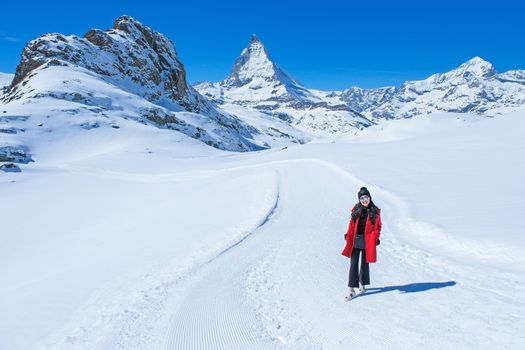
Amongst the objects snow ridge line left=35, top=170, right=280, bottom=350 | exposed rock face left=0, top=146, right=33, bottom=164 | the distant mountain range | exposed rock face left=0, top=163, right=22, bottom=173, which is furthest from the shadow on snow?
the distant mountain range

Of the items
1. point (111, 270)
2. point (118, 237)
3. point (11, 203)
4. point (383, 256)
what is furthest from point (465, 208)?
point (11, 203)

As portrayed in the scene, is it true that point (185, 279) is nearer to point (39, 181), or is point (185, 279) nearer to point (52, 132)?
point (39, 181)

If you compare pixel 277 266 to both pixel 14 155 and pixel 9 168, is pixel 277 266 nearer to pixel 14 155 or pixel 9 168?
pixel 9 168

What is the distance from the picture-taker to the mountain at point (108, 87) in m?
82.9

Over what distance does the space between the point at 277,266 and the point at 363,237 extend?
3129 millimetres

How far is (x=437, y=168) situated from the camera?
25.6 meters

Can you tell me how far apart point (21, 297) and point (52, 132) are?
74873 mm

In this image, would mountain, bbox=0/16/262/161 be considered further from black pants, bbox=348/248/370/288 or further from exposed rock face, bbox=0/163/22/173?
black pants, bbox=348/248/370/288

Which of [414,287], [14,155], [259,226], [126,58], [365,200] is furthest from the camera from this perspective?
[126,58]

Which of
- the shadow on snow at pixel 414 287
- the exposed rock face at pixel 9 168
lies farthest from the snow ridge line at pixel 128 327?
the exposed rock face at pixel 9 168

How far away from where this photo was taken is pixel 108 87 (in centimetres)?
10700

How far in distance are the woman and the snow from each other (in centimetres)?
39

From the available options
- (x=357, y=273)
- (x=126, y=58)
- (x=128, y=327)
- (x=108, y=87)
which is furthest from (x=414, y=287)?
(x=126, y=58)

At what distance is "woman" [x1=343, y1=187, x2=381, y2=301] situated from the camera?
7.70 m
